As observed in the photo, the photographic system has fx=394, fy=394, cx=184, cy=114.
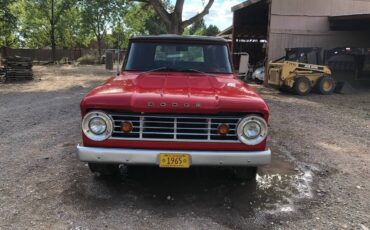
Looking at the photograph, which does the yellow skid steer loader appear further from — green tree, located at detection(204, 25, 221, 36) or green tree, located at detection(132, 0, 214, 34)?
green tree, located at detection(204, 25, 221, 36)

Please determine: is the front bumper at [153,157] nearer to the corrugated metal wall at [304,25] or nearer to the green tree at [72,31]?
the corrugated metal wall at [304,25]

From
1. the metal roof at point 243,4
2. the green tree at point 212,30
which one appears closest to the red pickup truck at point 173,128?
the metal roof at point 243,4

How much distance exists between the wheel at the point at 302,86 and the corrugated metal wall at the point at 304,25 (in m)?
3.27

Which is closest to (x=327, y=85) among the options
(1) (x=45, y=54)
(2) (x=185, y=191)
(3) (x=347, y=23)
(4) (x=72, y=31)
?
(3) (x=347, y=23)

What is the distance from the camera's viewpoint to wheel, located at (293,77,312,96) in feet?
52.0

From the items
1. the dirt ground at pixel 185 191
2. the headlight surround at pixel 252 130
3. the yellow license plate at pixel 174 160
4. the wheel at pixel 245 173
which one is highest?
the headlight surround at pixel 252 130

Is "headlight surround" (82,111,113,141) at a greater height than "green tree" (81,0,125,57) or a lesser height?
lesser

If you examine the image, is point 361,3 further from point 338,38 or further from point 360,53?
point 360,53

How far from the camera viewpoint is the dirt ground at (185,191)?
4047 mm

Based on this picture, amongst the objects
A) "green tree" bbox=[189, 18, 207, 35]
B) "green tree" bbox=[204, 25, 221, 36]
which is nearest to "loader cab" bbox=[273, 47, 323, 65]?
"green tree" bbox=[189, 18, 207, 35]

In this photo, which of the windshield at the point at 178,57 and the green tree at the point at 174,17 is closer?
the windshield at the point at 178,57

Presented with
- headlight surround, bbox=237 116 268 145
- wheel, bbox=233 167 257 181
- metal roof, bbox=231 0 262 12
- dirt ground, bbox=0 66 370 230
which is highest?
metal roof, bbox=231 0 262 12

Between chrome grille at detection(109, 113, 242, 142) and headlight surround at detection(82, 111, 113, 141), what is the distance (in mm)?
65

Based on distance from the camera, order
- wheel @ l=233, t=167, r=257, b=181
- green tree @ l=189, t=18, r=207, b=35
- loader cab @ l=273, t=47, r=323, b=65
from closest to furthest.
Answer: wheel @ l=233, t=167, r=257, b=181 < loader cab @ l=273, t=47, r=323, b=65 < green tree @ l=189, t=18, r=207, b=35
